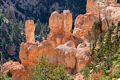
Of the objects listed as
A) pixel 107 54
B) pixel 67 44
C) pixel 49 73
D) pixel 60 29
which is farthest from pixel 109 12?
pixel 49 73

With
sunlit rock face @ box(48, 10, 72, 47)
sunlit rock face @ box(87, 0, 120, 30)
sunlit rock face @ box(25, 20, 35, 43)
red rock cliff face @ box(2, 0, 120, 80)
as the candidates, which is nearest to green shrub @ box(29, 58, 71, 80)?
red rock cliff face @ box(2, 0, 120, 80)

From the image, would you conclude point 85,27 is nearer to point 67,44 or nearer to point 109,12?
point 67,44

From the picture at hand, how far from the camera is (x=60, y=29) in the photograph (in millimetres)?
66188

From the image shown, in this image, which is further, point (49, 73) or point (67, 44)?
point (67, 44)

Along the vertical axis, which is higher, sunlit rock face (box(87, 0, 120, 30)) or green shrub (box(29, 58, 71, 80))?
sunlit rock face (box(87, 0, 120, 30))

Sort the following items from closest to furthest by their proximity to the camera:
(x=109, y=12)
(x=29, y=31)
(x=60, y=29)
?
1. (x=109, y=12)
2. (x=60, y=29)
3. (x=29, y=31)

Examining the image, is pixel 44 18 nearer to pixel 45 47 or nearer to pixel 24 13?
pixel 24 13

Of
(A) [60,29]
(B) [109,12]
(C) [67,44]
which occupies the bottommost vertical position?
(C) [67,44]

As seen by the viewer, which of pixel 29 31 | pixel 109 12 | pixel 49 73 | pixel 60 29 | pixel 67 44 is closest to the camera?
pixel 49 73

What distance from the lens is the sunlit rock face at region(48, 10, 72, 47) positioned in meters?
65.2

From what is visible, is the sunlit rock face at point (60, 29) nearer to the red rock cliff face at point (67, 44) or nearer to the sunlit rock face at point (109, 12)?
the red rock cliff face at point (67, 44)

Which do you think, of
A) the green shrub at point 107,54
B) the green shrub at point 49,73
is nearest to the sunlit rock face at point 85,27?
the green shrub at point 107,54

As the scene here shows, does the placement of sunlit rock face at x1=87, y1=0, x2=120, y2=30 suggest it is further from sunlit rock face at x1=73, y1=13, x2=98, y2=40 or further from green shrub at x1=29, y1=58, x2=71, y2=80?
green shrub at x1=29, y1=58, x2=71, y2=80

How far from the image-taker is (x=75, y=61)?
57375mm
